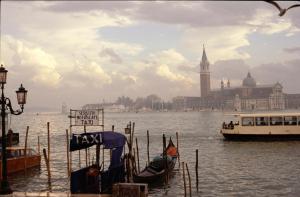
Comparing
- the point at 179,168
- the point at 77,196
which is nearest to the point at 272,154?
the point at 179,168

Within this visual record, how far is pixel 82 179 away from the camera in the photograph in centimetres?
1991

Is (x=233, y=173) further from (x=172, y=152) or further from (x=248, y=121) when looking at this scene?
(x=248, y=121)

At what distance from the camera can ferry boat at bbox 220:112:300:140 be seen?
52.0 meters

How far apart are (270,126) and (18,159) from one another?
2997 cm

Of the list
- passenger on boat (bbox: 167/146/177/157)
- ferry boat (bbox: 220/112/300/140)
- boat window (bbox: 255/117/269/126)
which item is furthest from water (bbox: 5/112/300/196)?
boat window (bbox: 255/117/269/126)

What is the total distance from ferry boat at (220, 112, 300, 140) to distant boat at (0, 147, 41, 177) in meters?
25.7

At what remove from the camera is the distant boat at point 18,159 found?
3234 cm

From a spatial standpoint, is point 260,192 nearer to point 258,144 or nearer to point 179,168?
point 179,168

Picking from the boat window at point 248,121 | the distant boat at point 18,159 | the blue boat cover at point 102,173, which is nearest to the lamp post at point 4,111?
the blue boat cover at point 102,173

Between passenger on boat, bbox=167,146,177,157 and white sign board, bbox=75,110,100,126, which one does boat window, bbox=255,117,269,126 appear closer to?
passenger on boat, bbox=167,146,177,157

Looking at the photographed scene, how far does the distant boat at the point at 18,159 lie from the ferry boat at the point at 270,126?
2568cm

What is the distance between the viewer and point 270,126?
52.0 meters

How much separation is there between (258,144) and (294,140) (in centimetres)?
442

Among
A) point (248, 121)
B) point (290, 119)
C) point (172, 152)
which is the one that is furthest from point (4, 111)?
point (290, 119)
